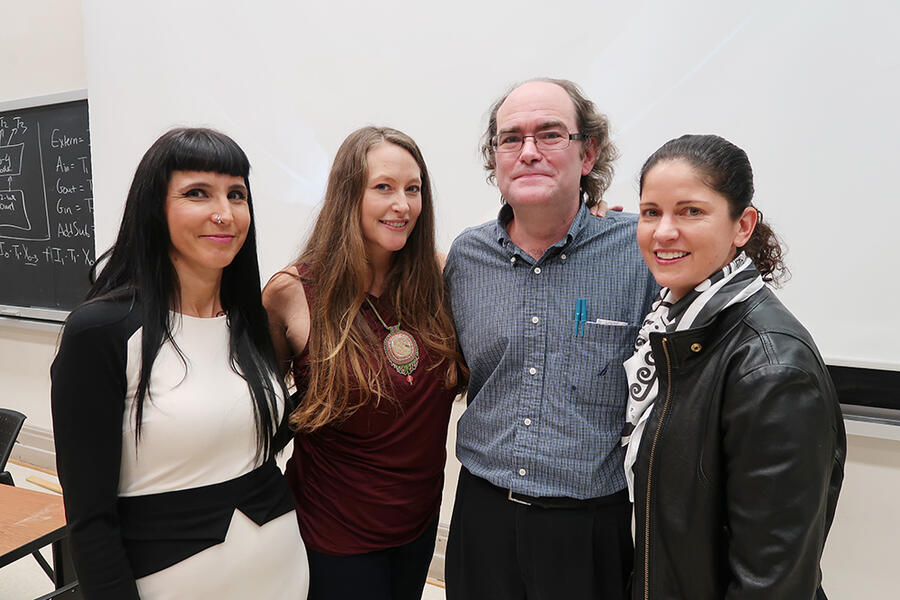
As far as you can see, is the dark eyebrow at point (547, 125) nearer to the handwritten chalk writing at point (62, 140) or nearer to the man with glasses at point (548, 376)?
the man with glasses at point (548, 376)

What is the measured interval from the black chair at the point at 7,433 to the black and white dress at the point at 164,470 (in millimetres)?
1675

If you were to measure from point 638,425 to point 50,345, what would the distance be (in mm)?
4481

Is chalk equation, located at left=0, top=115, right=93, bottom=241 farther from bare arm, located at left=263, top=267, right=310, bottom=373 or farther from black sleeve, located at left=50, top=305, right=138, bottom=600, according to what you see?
black sleeve, located at left=50, top=305, right=138, bottom=600

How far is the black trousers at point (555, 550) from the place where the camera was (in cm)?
141

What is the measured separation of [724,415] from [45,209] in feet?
15.4

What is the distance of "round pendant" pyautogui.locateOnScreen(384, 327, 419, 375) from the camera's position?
1590 mm

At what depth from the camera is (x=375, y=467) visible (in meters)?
1.57

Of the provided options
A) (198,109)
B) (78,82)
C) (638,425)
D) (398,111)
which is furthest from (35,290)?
(638,425)

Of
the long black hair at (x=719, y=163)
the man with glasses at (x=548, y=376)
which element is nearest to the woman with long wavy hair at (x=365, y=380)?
the man with glasses at (x=548, y=376)

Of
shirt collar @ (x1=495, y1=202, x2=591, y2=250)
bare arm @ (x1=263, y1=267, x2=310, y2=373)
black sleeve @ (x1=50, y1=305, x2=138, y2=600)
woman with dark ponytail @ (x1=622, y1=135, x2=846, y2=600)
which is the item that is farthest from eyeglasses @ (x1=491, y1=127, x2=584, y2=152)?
black sleeve @ (x1=50, y1=305, x2=138, y2=600)

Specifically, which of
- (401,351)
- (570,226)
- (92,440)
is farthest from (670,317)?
(92,440)

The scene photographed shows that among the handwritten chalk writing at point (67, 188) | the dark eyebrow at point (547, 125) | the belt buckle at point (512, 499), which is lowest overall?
the belt buckle at point (512, 499)

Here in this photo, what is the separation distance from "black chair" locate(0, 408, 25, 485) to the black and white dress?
1.68 metres

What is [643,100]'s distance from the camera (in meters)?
2.20
